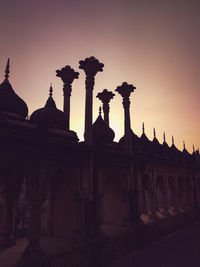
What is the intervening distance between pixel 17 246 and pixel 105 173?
5499mm

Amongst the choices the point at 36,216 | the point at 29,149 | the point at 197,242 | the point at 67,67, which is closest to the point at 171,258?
the point at 197,242

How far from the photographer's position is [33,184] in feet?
30.3

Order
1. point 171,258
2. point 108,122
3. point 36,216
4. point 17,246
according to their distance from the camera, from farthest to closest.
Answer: point 108,122 → point 171,258 → point 17,246 → point 36,216

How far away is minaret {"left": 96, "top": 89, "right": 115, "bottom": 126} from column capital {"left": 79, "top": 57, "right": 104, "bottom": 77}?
5.03m

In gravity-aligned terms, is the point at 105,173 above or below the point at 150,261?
above

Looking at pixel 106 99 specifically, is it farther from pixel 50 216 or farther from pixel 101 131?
pixel 50 216

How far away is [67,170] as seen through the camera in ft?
36.9

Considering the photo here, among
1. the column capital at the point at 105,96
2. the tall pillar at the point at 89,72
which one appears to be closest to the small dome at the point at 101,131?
the column capital at the point at 105,96

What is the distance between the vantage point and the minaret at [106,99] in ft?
58.7

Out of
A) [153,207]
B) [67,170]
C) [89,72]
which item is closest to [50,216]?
[67,170]

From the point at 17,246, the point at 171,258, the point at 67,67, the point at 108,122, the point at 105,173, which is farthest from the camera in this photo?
the point at 108,122

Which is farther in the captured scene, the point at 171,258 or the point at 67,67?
the point at 67,67

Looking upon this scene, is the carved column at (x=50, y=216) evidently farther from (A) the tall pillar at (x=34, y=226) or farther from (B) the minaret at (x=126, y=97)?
(B) the minaret at (x=126, y=97)

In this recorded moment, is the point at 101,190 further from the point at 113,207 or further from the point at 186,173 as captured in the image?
the point at 186,173
